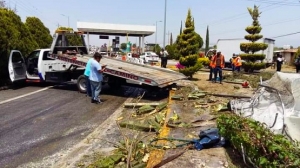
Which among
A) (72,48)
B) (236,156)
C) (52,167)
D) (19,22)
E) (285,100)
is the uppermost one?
(19,22)

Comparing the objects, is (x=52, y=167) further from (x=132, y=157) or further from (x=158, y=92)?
(x=158, y=92)

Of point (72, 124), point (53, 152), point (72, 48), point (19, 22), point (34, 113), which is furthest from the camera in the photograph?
point (19, 22)

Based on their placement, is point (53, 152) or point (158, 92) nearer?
point (53, 152)

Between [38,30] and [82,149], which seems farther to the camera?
[38,30]

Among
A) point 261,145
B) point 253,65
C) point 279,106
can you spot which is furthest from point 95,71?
point 253,65

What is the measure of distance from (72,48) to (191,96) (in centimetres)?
654

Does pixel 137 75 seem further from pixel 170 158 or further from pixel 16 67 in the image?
pixel 16 67

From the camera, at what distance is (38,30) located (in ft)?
71.6

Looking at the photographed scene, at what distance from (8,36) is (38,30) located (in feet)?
25.2

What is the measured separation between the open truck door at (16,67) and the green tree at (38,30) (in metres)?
8.55

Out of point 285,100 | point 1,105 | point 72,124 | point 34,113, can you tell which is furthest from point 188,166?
point 1,105

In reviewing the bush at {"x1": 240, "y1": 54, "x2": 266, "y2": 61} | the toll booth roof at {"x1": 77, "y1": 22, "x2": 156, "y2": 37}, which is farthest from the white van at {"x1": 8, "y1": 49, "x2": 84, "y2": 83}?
the toll booth roof at {"x1": 77, "y1": 22, "x2": 156, "y2": 37}

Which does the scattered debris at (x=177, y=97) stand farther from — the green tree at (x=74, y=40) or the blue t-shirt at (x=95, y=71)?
the green tree at (x=74, y=40)

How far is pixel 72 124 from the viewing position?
749cm
